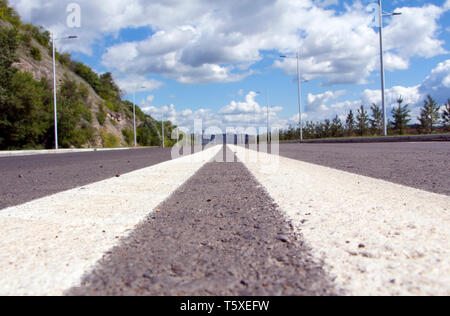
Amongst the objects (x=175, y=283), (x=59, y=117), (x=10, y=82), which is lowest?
(x=175, y=283)

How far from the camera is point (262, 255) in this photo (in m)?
1.62

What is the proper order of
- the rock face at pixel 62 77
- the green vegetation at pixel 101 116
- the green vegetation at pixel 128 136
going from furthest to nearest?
1. the green vegetation at pixel 128 136
2. the green vegetation at pixel 101 116
3. the rock face at pixel 62 77

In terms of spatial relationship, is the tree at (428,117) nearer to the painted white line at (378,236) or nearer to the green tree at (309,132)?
the green tree at (309,132)

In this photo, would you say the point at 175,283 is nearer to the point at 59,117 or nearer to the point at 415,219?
the point at 415,219

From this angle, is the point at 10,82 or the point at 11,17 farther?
the point at 11,17


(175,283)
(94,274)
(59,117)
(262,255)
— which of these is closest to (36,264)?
(94,274)

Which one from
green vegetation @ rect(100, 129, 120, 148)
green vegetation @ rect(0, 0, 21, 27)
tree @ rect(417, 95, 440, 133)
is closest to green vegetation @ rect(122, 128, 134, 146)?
green vegetation @ rect(100, 129, 120, 148)

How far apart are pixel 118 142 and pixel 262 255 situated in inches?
2179

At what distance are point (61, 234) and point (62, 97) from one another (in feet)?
138

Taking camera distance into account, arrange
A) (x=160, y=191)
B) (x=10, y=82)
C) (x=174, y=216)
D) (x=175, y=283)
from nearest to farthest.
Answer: (x=175, y=283) < (x=174, y=216) < (x=160, y=191) < (x=10, y=82)

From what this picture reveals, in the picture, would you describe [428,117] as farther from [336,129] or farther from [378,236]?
[378,236]

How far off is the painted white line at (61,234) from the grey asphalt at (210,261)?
0.36ft

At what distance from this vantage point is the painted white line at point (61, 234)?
4.50 ft

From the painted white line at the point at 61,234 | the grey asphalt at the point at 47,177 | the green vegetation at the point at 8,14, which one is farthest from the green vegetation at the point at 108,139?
the painted white line at the point at 61,234
